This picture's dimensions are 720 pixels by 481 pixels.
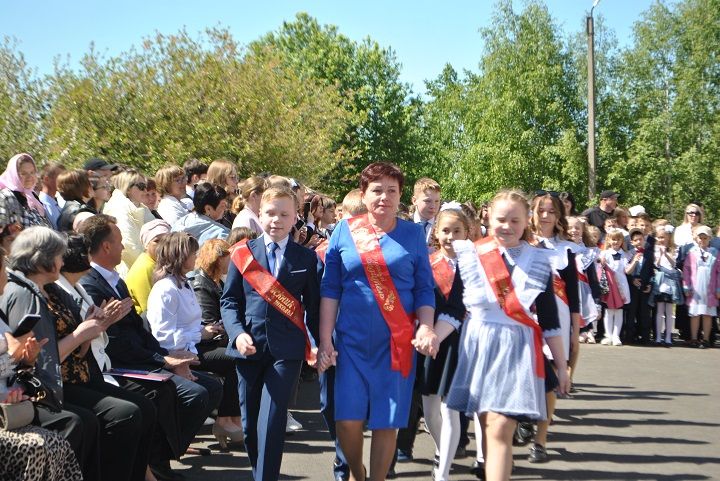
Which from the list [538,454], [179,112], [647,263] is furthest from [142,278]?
[179,112]

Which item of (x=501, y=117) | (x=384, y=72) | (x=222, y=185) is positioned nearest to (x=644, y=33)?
(x=501, y=117)

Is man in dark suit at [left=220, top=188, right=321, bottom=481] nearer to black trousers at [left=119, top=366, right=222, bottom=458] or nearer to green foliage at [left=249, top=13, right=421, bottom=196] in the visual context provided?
black trousers at [left=119, top=366, right=222, bottom=458]

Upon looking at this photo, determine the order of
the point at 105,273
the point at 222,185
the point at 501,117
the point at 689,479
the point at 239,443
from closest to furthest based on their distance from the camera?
the point at 105,273, the point at 689,479, the point at 239,443, the point at 222,185, the point at 501,117

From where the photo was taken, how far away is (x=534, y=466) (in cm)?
744

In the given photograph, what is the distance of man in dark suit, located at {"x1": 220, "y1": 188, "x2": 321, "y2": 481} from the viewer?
5.77 m

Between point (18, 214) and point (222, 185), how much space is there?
309cm

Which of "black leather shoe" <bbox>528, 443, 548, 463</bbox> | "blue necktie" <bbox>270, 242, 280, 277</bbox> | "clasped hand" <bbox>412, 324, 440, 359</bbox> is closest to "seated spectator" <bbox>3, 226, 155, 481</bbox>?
"blue necktie" <bbox>270, 242, 280, 277</bbox>

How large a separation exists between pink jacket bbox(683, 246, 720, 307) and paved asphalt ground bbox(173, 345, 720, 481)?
4.08 meters

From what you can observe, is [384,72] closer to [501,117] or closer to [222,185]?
[501,117]

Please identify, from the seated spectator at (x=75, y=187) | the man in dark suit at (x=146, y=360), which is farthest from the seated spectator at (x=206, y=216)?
the man in dark suit at (x=146, y=360)

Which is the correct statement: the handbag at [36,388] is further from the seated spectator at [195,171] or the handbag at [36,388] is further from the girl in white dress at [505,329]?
the seated spectator at [195,171]

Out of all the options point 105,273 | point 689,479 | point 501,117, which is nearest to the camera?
point 105,273

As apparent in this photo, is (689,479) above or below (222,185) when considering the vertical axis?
below

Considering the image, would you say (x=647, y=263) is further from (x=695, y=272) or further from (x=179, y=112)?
(x=179, y=112)
